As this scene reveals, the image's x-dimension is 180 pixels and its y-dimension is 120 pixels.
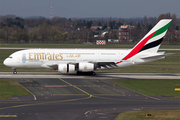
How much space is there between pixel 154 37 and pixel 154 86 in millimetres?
13426

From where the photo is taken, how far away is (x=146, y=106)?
30.9 m

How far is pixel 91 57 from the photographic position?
53750 millimetres

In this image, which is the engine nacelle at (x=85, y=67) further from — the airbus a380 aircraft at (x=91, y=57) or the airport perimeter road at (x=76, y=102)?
the airport perimeter road at (x=76, y=102)

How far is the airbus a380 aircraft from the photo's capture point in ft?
173

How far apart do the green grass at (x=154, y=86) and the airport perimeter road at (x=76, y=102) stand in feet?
6.95

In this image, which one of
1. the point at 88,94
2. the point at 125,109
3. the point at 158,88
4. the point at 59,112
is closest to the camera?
the point at 59,112

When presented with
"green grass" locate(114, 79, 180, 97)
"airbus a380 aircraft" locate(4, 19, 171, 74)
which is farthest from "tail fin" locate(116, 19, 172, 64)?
"green grass" locate(114, 79, 180, 97)

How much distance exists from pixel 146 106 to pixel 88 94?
8.82 metres

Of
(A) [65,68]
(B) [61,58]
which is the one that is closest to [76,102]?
(A) [65,68]

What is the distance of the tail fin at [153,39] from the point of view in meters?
53.4

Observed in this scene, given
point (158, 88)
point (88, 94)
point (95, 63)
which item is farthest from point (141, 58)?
point (88, 94)

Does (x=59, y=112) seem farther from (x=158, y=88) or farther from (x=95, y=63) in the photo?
(x=95, y=63)

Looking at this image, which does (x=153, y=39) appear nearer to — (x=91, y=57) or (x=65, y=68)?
(x=91, y=57)

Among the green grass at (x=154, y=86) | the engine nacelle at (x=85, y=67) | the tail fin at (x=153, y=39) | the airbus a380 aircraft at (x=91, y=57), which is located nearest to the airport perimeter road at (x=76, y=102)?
the green grass at (x=154, y=86)
